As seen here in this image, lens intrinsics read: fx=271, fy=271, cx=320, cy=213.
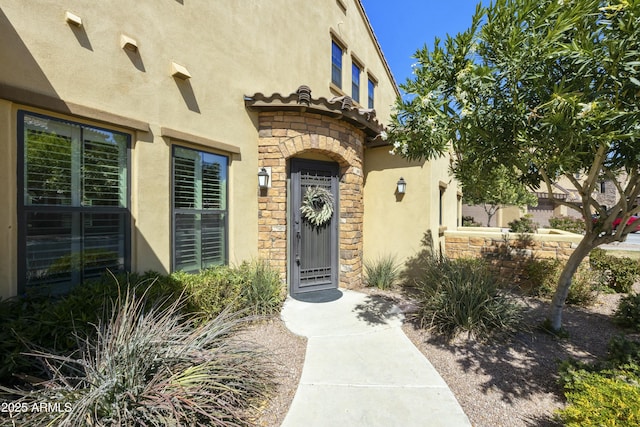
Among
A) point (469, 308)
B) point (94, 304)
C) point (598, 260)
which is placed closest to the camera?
point (94, 304)

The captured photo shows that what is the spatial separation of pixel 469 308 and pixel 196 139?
16.2 feet

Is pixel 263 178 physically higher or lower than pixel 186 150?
lower

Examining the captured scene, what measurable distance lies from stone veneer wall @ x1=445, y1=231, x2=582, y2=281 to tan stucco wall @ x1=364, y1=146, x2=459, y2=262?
22.2 inches

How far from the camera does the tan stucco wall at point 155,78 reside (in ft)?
9.78

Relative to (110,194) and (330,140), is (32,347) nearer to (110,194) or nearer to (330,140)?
(110,194)

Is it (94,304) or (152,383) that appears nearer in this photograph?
(152,383)

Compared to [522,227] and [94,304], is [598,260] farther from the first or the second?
[94,304]

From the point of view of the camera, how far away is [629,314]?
14.0 ft

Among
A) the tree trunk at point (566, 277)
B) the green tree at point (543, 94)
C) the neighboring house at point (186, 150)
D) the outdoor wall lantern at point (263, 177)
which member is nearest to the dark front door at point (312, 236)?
the neighboring house at point (186, 150)

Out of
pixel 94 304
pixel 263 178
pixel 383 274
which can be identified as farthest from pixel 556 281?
pixel 94 304

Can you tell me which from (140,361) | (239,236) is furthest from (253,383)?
(239,236)

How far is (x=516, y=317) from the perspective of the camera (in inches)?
158

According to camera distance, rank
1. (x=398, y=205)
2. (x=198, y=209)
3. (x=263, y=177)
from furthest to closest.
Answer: (x=398, y=205), (x=263, y=177), (x=198, y=209)

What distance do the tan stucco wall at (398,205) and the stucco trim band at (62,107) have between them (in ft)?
16.5
